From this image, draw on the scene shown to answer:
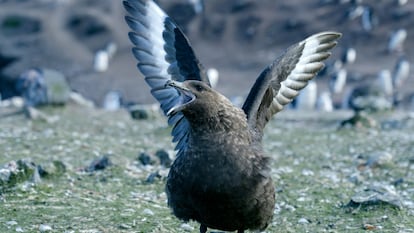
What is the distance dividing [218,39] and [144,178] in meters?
28.1

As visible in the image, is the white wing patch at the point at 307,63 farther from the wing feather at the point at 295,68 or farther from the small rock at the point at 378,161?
the small rock at the point at 378,161

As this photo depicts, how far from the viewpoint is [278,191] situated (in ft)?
22.7

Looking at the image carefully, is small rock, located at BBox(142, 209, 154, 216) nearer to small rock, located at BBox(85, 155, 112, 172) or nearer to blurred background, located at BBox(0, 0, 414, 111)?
small rock, located at BBox(85, 155, 112, 172)

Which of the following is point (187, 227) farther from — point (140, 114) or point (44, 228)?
point (140, 114)

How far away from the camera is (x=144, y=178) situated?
736 cm

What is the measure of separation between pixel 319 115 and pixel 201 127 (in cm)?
1170

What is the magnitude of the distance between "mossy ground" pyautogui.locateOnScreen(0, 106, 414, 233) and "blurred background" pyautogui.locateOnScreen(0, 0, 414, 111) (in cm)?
1558

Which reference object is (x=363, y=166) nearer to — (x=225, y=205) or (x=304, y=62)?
(x=304, y=62)

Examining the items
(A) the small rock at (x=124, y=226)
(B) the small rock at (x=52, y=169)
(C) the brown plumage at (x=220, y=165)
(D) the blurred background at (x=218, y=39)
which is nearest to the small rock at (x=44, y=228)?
(A) the small rock at (x=124, y=226)

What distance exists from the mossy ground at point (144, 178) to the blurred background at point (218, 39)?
1558 centimetres

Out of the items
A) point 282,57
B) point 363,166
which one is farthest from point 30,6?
point 282,57

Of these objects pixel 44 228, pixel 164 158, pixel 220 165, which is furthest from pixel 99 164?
pixel 220 165

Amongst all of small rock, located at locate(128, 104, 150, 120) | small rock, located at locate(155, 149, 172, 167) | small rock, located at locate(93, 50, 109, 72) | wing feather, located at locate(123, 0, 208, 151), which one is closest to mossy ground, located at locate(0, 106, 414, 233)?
small rock, located at locate(155, 149, 172, 167)

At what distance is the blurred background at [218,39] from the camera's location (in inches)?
1204
